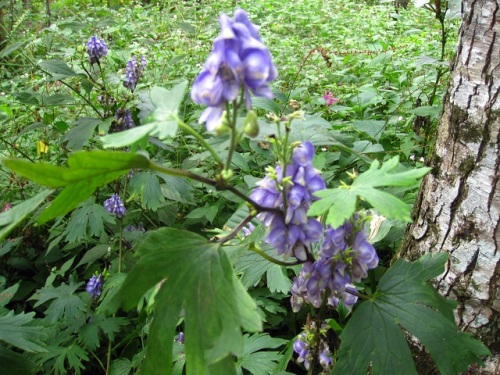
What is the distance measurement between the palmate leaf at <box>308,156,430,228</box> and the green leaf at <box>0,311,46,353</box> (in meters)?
1.31

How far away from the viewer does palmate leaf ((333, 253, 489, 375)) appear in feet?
3.30

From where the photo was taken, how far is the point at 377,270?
77.4 inches

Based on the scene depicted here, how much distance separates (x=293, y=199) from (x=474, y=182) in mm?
808

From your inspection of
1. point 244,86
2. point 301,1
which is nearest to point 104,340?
point 244,86

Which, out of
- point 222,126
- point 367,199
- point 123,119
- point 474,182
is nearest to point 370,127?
point 474,182

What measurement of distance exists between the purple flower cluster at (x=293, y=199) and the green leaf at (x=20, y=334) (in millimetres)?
1155

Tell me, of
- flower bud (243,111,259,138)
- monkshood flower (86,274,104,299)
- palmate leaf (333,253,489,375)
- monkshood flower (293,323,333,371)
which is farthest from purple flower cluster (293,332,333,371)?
monkshood flower (86,274,104,299)

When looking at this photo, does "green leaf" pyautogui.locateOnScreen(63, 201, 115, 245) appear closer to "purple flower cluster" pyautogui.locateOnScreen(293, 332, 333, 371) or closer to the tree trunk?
"purple flower cluster" pyautogui.locateOnScreen(293, 332, 333, 371)

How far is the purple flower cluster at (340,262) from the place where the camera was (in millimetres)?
1024

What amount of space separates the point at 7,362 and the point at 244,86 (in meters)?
1.40

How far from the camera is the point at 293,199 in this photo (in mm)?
912

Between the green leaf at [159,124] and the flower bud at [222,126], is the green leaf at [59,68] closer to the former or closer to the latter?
the green leaf at [159,124]

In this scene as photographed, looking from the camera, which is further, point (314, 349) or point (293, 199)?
point (314, 349)

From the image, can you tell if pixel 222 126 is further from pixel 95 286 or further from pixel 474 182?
pixel 95 286
